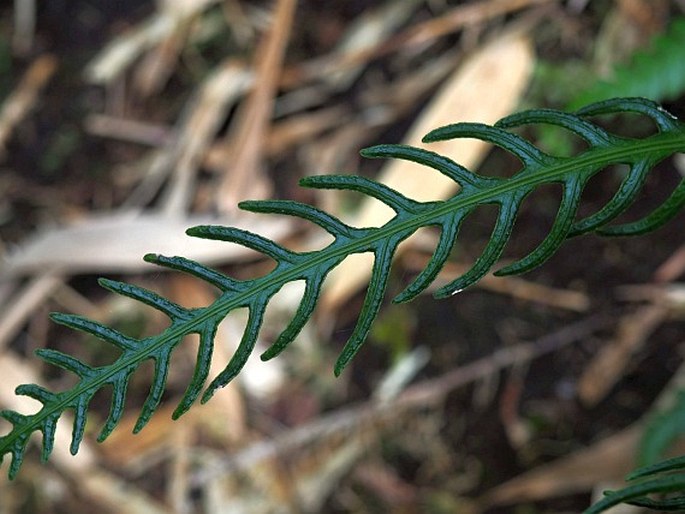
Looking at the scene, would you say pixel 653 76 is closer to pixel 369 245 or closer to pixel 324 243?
pixel 324 243

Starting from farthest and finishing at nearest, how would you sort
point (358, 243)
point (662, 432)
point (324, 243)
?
point (324, 243) < point (662, 432) < point (358, 243)

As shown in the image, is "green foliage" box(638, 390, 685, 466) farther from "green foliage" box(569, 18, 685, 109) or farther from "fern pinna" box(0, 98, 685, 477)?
"fern pinna" box(0, 98, 685, 477)

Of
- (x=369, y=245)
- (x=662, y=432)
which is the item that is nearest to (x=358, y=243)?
(x=369, y=245)

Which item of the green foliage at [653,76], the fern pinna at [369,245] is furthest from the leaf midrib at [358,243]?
the green foliage at [653,76]

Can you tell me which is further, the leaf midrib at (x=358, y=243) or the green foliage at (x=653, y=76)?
the green foliage at (x=653, y=76)

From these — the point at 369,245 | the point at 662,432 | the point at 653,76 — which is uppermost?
the point at 653,76

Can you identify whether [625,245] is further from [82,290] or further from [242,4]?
[82,290]

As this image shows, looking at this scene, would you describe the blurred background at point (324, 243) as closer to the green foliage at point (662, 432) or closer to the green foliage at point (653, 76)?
the green foliage at point (653, 76)

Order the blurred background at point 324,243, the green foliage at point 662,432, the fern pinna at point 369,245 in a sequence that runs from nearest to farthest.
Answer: the fern pinna at point 369,245 → the green foliage at point 662,432 → the blurred background at point 324,243
